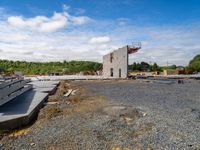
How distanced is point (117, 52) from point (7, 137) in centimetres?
3613

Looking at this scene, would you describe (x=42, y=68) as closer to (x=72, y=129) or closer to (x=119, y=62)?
(x=119, y=62)

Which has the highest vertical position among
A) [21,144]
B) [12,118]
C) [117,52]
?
[117,52]

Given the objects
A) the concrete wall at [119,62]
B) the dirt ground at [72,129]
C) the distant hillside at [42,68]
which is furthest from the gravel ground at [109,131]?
the distant hillside at [42,68]

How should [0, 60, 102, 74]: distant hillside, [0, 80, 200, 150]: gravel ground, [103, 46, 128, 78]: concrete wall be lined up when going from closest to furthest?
[0, 80, 200, 150]: gravel ground → [103, 46, 128, 78]: concrete wall → [0, 60, 102, 74]: distant hillside

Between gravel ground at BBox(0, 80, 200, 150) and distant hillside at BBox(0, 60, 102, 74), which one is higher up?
distant hillside at BBox(0, 60, 102, 74)

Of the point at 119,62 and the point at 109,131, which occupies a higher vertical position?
the point at 119,62

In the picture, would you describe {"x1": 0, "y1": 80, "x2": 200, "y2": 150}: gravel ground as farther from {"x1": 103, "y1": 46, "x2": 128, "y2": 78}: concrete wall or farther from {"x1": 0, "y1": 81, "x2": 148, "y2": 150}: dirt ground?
{"x1": 103, "y1": 46, "x2": 128, "y2": 78}: concrete wall

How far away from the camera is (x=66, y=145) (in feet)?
14.5

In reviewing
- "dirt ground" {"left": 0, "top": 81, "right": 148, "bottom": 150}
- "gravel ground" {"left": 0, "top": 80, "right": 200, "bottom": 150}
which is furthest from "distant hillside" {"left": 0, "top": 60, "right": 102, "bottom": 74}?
"gravel ground" {"left": 0, "top": 80, "right": 200, "bottom": 150}

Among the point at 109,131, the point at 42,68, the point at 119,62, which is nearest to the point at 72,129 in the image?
the point at 109,131

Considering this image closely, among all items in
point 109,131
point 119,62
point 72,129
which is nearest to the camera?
point 109,131

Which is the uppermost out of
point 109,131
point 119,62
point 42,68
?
point 119,62

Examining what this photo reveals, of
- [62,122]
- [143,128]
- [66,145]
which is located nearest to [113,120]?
[143,128]

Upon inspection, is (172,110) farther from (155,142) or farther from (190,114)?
(155,142)
